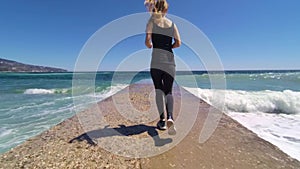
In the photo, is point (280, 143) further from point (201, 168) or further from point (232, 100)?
point (232, 100)

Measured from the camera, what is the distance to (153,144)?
7.53 feet

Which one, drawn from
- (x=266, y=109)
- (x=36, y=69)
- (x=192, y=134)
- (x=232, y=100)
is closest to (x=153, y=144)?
(x=192, y=134)

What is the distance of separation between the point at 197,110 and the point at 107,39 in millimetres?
2474

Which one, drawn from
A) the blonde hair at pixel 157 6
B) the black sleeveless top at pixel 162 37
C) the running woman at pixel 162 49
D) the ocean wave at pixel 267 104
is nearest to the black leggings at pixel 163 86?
the running woman at pixel 162 49

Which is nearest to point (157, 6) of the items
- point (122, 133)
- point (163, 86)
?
point (163, 86)

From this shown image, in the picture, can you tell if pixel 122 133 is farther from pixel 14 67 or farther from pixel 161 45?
pixel 14 67

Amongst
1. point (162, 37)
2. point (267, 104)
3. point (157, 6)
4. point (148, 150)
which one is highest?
point (157, 6)

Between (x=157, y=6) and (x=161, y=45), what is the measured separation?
0.54 meters

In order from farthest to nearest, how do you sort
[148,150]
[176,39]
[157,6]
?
[176,39], [157,6], [148,150]

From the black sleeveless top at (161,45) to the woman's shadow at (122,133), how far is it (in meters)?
1.00

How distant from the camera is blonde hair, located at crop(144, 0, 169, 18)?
2.58 m

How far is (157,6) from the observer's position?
260 centimetres

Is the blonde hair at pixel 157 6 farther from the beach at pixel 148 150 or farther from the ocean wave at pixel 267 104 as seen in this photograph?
the ocean wave at pixel 267 104

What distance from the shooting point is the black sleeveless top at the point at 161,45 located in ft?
8.51
